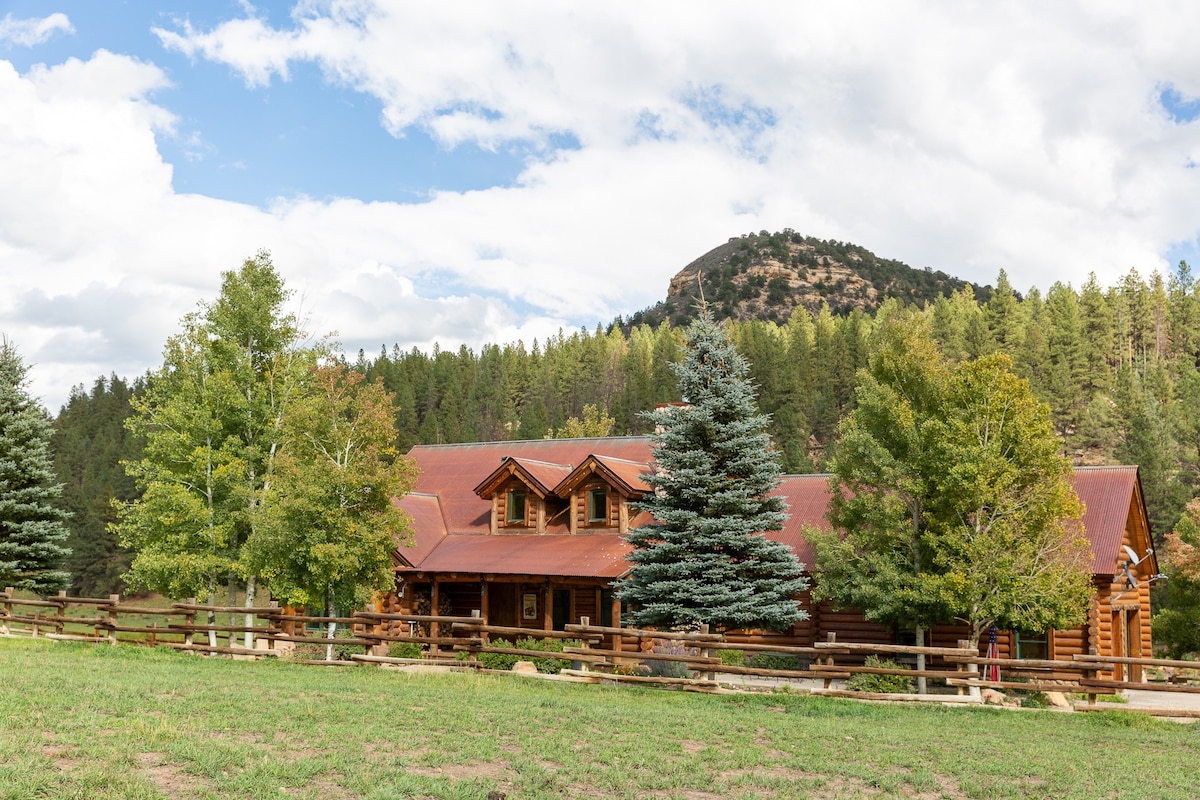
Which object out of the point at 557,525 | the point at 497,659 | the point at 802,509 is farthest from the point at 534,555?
the point at 802,509

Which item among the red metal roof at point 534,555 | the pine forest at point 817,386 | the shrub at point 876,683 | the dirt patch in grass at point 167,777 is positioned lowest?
the shrub at point 876,683

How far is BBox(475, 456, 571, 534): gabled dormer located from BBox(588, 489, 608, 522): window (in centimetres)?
142

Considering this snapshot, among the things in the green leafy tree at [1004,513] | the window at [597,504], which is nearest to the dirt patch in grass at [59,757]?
the green leafy tree at [1004,513]

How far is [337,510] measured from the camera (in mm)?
25438

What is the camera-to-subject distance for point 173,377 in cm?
3412

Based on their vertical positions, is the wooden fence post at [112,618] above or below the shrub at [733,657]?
above

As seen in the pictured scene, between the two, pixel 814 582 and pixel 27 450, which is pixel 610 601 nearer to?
pixel 814 582

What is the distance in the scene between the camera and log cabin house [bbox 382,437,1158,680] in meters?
25.8

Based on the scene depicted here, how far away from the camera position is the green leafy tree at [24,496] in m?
37.0

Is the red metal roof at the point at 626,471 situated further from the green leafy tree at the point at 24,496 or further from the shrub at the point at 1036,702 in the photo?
the green leafy tree at the point at 24,496

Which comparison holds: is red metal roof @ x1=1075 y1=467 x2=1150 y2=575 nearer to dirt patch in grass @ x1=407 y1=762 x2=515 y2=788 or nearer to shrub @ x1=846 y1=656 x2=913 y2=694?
shrub @ x1=846 y1=656 x2=913 y2=694

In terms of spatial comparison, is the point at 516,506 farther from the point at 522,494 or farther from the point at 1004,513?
the point at 1004,513

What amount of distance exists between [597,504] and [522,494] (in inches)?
129

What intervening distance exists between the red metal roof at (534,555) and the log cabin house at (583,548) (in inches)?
2.1
